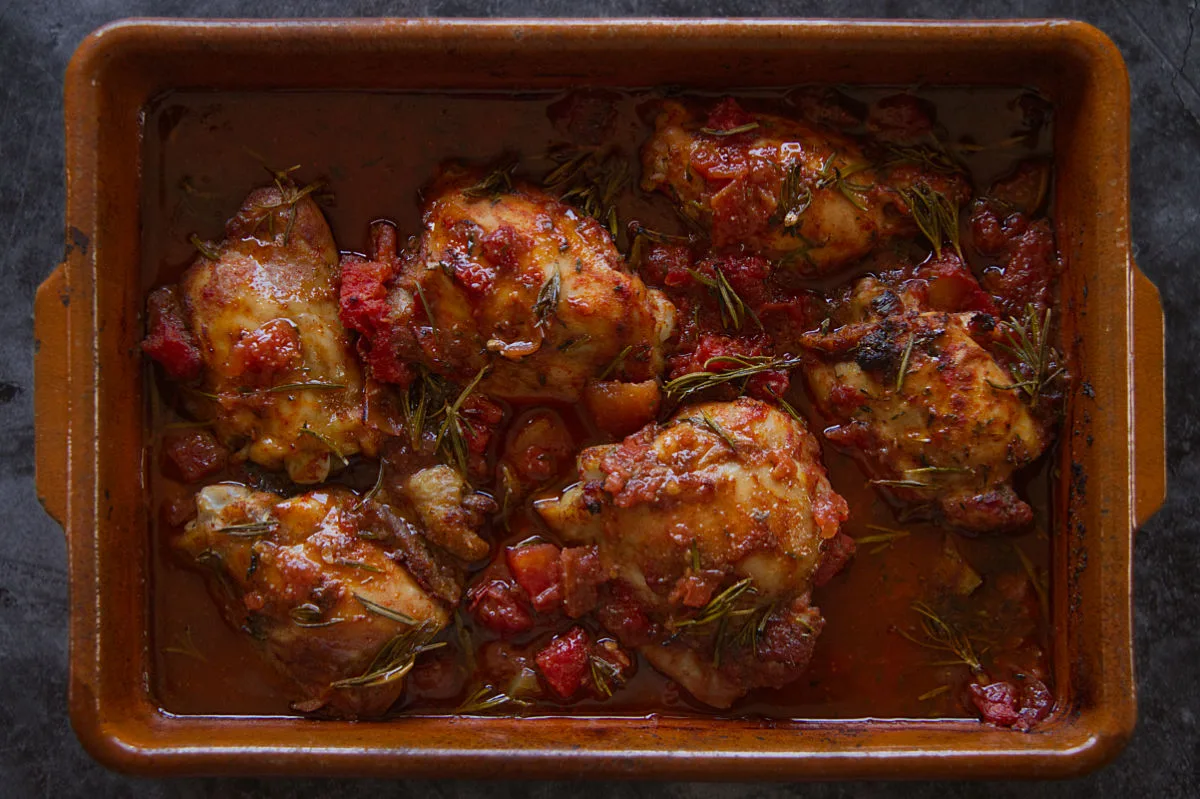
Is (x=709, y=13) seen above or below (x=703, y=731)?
above

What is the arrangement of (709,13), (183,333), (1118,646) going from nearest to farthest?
1. (1118,646)
2. (183,333)
3. (709,13)

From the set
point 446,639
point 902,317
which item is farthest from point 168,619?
point 902,317

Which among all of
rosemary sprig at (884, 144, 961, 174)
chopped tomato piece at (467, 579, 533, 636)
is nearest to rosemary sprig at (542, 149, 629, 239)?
rosemary sprig at (884, 144, 961, 174)

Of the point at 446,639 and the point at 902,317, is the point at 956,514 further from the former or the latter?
the point at 446,639

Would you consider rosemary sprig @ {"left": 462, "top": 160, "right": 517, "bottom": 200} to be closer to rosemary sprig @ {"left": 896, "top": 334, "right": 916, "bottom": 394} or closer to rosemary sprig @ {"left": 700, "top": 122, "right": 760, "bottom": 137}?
rosemary sprig @ {"left": 700, "top": 122, "right": 760, "bottom": 137}

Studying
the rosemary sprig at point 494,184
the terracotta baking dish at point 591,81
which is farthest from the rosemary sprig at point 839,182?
the rosemary sprig at point 494,184

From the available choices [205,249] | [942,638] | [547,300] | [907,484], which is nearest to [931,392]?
[907,484]
